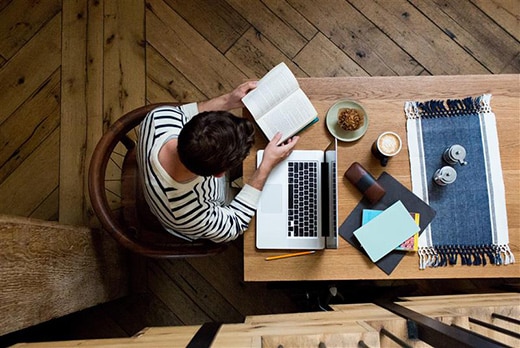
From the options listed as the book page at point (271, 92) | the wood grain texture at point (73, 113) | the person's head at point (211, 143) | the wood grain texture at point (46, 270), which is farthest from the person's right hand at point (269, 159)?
the wood grain texture at point (73, 113)

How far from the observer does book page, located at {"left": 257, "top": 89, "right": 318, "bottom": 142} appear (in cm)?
145

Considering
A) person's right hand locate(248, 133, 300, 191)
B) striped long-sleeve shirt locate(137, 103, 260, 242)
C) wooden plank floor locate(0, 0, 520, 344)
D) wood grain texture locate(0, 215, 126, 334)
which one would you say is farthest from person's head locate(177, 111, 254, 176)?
wooden plank floor locate(0, 0, 520, 344)

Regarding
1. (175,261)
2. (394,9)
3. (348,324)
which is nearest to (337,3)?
(394,9)

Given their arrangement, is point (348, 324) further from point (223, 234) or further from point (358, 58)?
point (358, 58)

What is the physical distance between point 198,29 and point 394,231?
Result: 4.67 feet

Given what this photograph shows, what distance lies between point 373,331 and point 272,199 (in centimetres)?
55

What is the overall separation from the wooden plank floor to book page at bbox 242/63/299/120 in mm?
738

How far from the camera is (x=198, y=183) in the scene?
1254 millimetres

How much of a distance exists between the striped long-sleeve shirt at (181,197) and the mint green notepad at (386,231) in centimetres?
37

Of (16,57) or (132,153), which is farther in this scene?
(16,57)

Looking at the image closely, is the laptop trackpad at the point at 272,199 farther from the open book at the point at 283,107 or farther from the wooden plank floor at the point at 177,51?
the wooden plank floor at the point at 177,51

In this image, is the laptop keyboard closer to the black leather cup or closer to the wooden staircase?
the black leather cup

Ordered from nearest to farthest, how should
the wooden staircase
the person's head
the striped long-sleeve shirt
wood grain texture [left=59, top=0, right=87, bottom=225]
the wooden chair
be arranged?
the wooden staircase
the person's head
the striped long-sleeve shirt
the wooden chair
wood grain texture [left=59, top=0, right=87, bottom=225]

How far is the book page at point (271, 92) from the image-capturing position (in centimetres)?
147
